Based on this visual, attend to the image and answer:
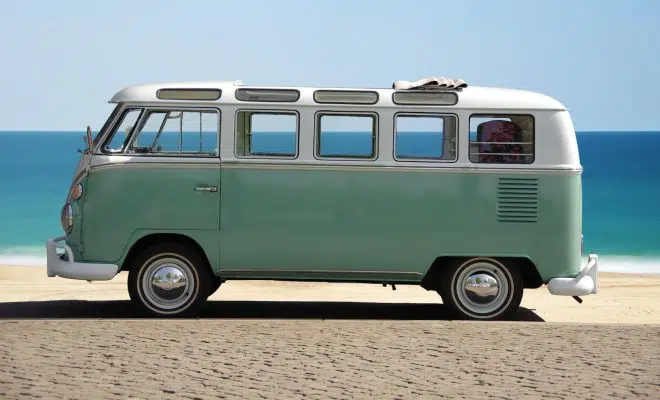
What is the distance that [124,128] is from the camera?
14.5 metres

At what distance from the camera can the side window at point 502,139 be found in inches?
569

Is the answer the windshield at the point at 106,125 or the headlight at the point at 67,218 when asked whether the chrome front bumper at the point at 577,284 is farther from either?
the headlight at the point at 67,218

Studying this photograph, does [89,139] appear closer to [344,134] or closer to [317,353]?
[344,134]

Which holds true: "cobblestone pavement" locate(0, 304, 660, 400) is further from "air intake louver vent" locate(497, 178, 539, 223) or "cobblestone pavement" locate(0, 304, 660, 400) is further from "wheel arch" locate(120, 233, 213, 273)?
"air intake louver vent" locate(497, 178, 539, 223)

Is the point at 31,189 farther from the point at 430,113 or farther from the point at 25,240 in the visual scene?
the point at 430,113

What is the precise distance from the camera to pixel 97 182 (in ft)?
47.6

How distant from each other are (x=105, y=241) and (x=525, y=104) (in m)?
4.55

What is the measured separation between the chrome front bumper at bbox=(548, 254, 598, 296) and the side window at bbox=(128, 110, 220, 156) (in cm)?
375

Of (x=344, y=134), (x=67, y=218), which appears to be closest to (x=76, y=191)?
(x=67, y=218)

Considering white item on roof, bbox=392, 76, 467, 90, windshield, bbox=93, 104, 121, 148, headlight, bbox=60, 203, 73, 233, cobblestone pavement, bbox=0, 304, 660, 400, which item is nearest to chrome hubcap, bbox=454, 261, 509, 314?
cobblestone pavement, bbox=0, 304, 660, 400

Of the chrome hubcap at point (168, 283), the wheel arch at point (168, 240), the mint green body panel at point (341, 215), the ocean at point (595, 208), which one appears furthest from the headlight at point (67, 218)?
the ocean at point (595, 208)

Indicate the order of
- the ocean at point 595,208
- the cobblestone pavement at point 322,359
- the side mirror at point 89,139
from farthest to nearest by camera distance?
the ocean at point 595,208 → the side mirror at point 89,139 → the cobblestone pavement at point 322,359

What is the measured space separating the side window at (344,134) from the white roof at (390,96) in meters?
0.22

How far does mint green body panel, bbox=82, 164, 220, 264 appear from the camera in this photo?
47.4 feet
